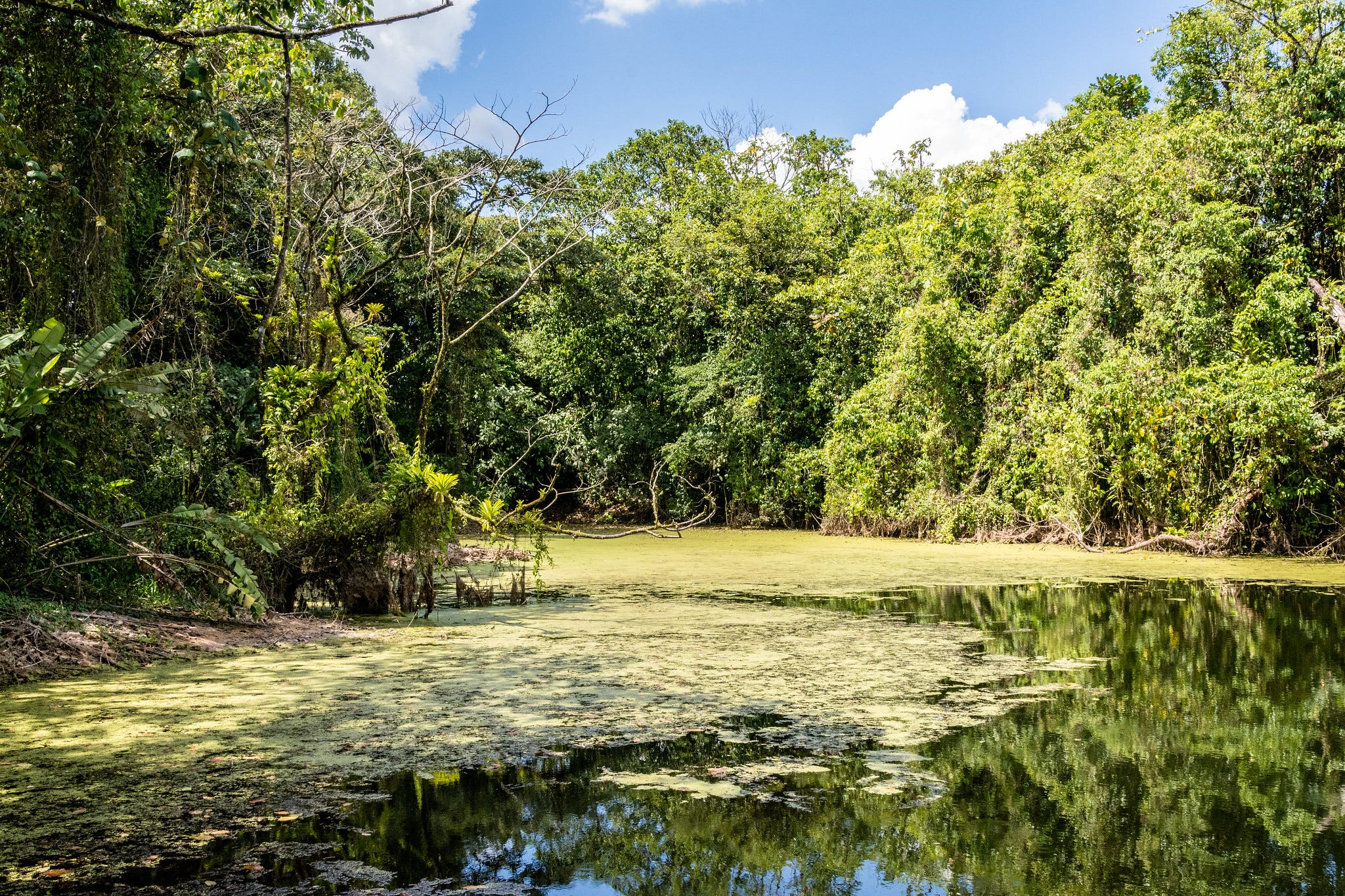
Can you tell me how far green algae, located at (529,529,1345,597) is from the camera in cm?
830

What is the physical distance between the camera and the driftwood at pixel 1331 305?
9634mm

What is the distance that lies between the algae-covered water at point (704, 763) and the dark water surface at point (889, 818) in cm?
1

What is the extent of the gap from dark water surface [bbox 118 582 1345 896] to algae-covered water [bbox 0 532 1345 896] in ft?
0.03

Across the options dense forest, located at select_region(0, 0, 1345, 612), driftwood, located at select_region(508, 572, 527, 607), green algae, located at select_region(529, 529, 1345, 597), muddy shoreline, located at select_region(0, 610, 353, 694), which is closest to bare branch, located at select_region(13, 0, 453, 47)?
dense forest, located at select_region(0, 0, 1345, 612)

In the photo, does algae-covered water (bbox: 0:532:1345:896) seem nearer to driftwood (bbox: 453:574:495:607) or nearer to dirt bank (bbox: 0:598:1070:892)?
dirt bank (bbox: 0:598:1070:892)

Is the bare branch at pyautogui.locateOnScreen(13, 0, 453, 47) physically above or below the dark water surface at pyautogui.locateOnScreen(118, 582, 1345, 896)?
above

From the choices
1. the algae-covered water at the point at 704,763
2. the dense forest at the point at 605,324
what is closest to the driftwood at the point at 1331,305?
the dense forest at the point at 605,324

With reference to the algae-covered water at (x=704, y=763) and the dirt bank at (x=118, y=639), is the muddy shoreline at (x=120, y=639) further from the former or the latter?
the algae-covered water at (x=704, y=763)

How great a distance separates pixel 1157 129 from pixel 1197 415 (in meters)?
4.30

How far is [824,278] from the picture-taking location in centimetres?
1558

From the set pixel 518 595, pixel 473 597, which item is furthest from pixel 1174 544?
pixel 473 597

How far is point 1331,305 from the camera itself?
9.73 meters

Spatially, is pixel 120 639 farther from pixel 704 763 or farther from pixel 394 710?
pixel 704 763

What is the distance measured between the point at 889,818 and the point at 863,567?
7.29 m
